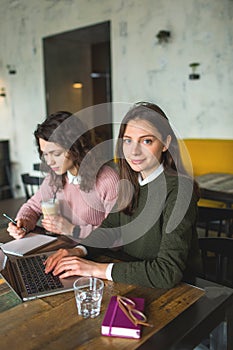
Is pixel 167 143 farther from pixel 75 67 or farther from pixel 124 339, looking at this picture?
pixel 75 67

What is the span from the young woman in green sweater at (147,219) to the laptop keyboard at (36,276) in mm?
32

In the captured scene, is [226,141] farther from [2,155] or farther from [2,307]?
[2,155]

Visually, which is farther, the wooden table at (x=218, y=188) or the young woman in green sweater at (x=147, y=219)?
the wooden table at (x=218, y=188)

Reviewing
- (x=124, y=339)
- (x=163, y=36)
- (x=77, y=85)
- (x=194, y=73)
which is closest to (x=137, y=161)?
(x=124, y=339)

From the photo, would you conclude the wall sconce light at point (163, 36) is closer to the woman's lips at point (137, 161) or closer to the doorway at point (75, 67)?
the doorway at point (75, 67)

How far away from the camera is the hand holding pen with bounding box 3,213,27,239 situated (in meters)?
1.65

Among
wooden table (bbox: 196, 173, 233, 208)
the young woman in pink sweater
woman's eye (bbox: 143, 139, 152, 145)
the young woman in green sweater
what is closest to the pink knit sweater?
the young woman in pink sweater

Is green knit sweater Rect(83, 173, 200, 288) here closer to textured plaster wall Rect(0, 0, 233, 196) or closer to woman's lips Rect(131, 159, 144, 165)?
woman's lips Rect(131, 159, 144, 165)

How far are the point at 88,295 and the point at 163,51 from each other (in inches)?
153

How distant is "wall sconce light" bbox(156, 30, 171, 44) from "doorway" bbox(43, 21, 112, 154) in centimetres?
102

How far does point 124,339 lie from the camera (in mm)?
851

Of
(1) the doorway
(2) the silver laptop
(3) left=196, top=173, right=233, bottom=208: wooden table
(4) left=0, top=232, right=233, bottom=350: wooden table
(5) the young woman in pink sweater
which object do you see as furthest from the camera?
(1) the doorway

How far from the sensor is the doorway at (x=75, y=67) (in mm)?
5688

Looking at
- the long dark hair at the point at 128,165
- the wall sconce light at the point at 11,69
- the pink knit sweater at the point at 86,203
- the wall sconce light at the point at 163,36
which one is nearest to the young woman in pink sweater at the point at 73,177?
the pink knit sweater at the point at 86,203
